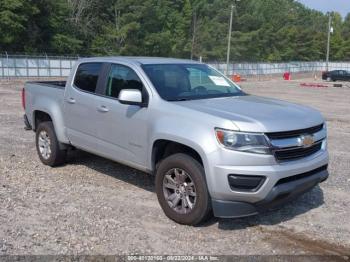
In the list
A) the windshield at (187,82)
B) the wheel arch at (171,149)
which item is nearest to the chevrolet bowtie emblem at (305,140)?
the wheel arch at (171,149)

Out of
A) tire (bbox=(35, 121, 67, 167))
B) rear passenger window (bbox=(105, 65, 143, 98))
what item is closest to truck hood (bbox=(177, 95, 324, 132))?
rear passenger window (bbox=(105, 65, 143, 98))

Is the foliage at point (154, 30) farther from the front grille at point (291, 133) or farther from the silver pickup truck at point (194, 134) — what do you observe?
the front grille at point (291, 133)

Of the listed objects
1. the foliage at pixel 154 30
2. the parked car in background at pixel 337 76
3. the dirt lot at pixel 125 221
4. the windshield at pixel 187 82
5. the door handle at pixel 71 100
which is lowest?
the dirt lot at pixel 125 221

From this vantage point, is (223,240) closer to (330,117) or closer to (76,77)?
(76,77)

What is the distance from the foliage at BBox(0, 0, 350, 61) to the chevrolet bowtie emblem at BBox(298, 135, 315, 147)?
43816 mm

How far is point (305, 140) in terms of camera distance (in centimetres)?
500

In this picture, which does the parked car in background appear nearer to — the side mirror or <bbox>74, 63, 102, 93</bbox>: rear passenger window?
<bbox>74, 63, 102, 93</bbox>: rear passenger window

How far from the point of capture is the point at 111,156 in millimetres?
6145

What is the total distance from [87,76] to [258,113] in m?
2.78

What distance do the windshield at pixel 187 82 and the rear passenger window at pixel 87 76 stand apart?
94 cm

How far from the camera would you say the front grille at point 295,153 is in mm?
4789

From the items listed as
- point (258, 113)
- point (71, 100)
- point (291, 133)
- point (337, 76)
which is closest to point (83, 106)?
point (71, 100)

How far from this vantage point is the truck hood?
4719 millimetres

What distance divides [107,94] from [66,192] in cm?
140
